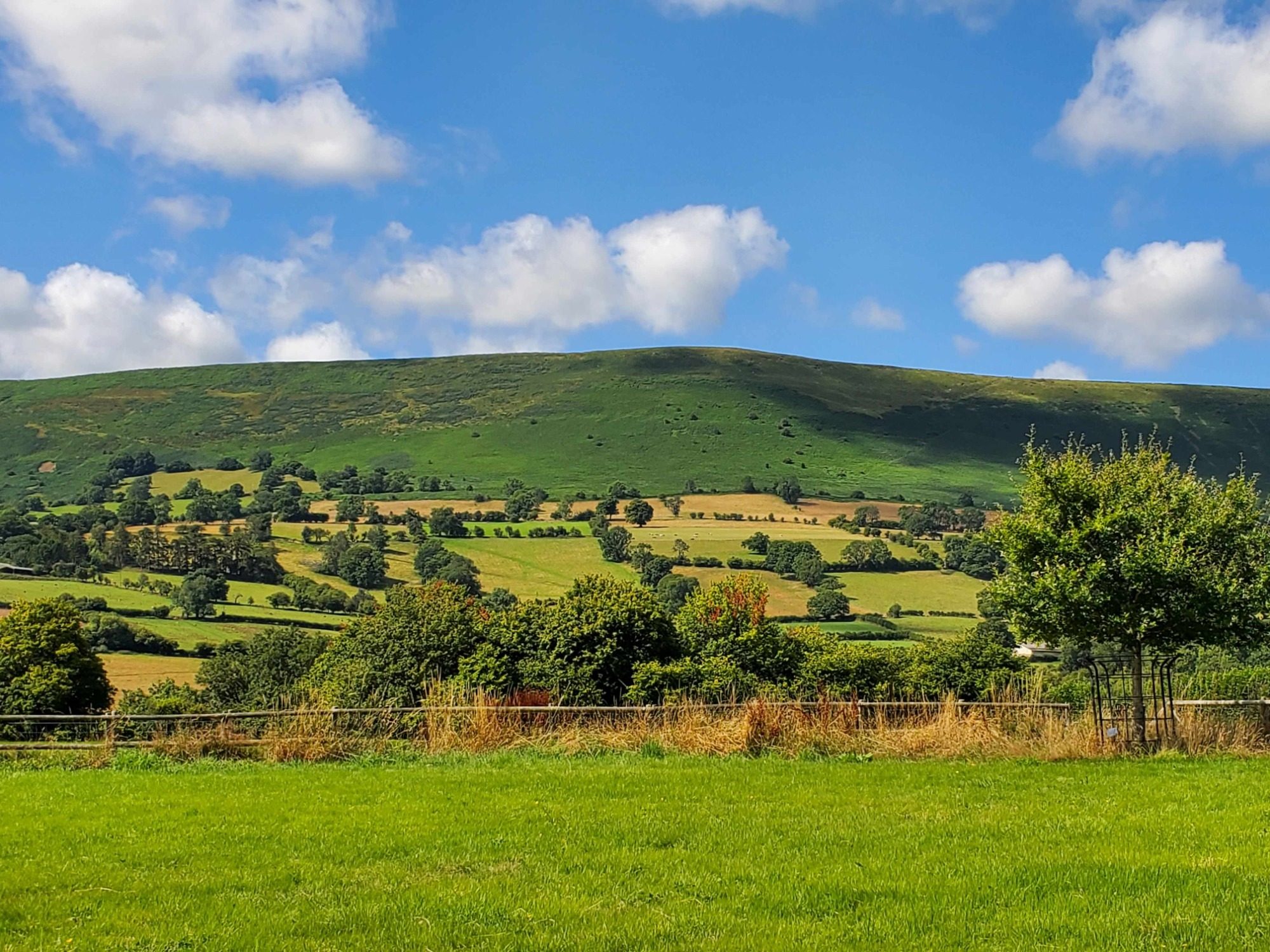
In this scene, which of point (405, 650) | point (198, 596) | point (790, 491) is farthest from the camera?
point (790, 491)

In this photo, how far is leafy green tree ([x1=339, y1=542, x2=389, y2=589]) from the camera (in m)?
104

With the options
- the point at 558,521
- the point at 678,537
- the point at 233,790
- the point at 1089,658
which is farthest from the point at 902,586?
the point at 233,790

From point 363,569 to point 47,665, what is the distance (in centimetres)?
5923

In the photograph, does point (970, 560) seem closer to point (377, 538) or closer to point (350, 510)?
point (377, 538)

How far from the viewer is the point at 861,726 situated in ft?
56.2

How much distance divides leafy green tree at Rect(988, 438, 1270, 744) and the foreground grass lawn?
3610 millimetres

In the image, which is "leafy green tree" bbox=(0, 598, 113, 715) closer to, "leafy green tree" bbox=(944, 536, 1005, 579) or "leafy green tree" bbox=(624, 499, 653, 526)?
"leafy green tree" bbox=(944, 536, 1005, 579)

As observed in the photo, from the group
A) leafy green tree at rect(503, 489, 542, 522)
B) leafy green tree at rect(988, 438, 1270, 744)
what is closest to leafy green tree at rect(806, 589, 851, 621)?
leafy green tree at rect(503, 489, 542, 522)

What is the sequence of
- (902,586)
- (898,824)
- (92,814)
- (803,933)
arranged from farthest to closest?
1. (902,586)
2. (92,814)
3. (898,824)
4. (803,933)

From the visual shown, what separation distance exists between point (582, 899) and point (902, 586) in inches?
3764

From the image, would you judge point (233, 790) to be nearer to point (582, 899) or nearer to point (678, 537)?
point (582, 899)

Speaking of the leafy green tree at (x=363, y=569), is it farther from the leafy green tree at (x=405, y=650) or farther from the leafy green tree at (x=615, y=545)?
the leafy green tree at (x=405, y=650)

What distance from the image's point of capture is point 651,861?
8.76m

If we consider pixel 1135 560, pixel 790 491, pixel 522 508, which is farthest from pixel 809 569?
pixel 1135 560
